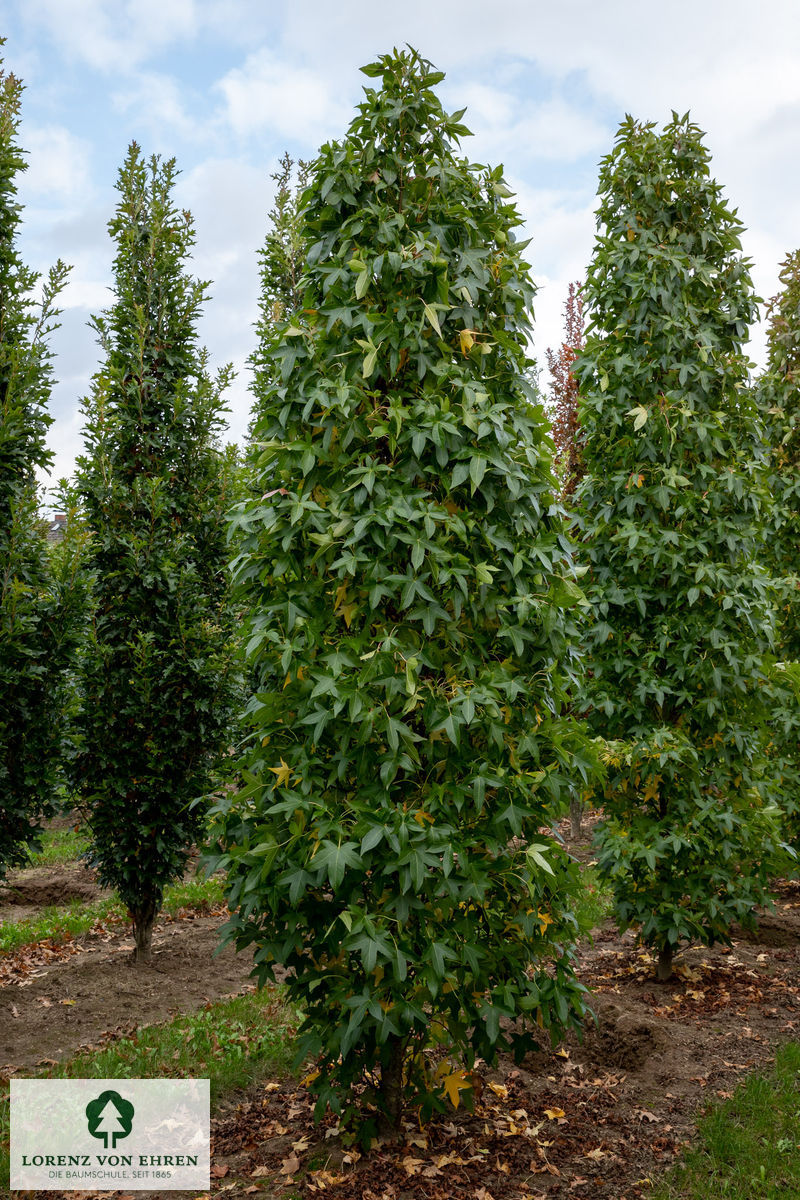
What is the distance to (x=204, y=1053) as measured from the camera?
486 cm

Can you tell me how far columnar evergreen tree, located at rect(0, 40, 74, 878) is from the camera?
5375 millimetres

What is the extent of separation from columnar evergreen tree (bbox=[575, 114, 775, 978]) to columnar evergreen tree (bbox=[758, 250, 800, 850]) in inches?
79.4

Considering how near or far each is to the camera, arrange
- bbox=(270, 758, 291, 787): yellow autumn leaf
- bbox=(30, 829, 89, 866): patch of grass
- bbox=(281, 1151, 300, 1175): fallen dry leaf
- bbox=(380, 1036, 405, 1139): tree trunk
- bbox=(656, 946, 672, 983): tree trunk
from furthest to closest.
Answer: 1. bbox=(30, 829, 89, 866): patch of grass
2. bbox=(656, 946, 672, 983): tree trunk
3. bbox=(380, 1036, 405, 1139): tree trunk
4. bbox=(281, 1151, 300, 1175): fallen dry leaf
5. bbox=(270, 758, 291, 787): yellow autumn leaf

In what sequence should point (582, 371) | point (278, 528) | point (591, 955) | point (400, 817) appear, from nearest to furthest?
point (400, 817), point (278, 528), point (582, 371), point (591, 955)

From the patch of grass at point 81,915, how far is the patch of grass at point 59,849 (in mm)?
1283

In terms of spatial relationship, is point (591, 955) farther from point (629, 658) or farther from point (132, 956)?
point (132, 956)

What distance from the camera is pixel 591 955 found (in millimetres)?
6602

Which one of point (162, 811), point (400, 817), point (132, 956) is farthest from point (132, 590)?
point (400, 817)

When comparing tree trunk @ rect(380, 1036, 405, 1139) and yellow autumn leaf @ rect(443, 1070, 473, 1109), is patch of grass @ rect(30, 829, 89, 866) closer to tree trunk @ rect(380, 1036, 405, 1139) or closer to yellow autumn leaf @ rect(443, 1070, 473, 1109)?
tree trunk @ rect(380, 1036, 405, 1139)

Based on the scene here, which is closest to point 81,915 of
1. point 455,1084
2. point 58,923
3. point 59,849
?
point 58,923

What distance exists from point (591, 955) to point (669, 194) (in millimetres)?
5553

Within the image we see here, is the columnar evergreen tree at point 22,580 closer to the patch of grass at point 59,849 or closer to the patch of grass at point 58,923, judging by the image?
the patch of grass at point 58,923

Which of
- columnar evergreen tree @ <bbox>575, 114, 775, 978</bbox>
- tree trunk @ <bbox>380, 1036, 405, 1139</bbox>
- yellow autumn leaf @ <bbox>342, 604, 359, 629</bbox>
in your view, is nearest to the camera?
yellow autumn leaf @ <bbox>342, 604, 359, 629</bbox>

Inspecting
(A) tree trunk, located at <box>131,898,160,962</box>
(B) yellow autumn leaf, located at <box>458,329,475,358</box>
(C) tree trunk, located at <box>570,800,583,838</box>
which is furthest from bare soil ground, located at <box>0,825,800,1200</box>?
(C) tree trunk, located at <box>570,800,583,838</box>
